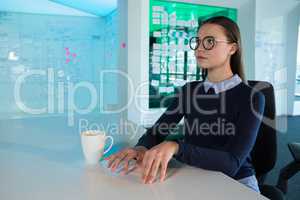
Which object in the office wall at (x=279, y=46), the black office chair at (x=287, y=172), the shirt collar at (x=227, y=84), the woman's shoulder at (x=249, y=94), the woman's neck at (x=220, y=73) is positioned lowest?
the black office chair at (x=287, y=172)

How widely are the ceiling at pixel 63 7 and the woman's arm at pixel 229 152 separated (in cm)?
424

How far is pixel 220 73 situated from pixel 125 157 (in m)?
0.51

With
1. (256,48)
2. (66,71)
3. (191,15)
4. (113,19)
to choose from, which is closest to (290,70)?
(256,48)

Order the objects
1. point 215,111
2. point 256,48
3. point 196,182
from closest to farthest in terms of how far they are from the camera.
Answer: point 196,182, point 215,111, point 256,48

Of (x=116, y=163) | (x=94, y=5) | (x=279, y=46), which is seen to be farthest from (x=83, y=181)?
(x=279, y=46)

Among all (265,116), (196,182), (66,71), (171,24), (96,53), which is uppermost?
(171,24)

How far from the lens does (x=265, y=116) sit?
1250mm

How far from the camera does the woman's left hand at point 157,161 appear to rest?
0.70 metres

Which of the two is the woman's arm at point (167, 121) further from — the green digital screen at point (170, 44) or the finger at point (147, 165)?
the green digital screen at point (170, 44)

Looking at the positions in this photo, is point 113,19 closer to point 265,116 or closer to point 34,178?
point 265,116

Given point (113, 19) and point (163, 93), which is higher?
point (113, 19)

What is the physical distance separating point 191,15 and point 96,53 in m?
1.89

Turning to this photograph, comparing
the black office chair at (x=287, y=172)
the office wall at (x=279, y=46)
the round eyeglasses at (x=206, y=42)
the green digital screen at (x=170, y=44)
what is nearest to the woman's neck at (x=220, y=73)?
the round eyeglasses at (x=206, y=42)

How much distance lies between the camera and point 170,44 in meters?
4.57
